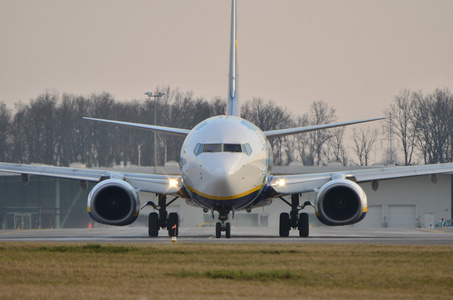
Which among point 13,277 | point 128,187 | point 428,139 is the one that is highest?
point 428,139

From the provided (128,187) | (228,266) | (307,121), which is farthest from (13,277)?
(307,121)

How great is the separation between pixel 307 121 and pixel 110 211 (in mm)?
78063

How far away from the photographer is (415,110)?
323 ft

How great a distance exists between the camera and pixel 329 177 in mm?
31188

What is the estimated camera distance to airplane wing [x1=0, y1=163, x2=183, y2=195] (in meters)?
30.9

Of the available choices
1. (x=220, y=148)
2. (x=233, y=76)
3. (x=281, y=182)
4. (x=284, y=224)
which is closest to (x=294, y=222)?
(x=284, y=224)

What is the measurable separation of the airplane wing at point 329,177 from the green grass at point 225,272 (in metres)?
9.98

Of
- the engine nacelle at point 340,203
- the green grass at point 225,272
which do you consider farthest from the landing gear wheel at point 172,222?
the green grass at point 225,272

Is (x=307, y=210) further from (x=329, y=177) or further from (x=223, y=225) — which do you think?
(x=223, y=225)

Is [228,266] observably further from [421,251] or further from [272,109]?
[272,109]

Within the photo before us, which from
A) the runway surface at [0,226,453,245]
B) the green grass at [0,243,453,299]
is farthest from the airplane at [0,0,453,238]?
the green grass at [0,243,453,299]

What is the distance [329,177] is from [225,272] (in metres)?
16.7

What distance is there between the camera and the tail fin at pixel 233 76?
1377 inches

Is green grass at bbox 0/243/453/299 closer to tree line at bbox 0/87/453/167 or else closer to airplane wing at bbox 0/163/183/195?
airplane wing at bbox 0/163/183/195
